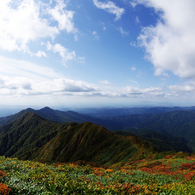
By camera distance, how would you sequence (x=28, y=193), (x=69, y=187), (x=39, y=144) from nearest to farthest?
(x=28, y=193) → (x=69, y=187) → (x=39, y=144)

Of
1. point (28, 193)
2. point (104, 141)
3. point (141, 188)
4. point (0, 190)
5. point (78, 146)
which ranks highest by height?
point (0, 190)

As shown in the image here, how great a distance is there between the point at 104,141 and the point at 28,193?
103255 millimetres

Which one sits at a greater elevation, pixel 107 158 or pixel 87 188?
pixel 87 188

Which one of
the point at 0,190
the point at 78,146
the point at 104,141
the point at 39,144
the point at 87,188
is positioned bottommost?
the point at 39,144

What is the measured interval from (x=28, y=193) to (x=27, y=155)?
182 metres

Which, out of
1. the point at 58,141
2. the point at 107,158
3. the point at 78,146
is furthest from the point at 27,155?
the point at 107,158

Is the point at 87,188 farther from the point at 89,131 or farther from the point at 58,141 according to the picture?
the point at 58,141

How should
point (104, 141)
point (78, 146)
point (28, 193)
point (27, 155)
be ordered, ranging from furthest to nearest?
point (27, 155) < point (78, 146) < point (104, 141) < point (28, 193)

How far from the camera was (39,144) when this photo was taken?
19750 cm

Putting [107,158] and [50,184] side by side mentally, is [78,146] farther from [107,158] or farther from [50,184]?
[50,184]

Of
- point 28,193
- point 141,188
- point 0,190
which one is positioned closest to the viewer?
point 0,190

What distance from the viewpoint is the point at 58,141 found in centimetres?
12875

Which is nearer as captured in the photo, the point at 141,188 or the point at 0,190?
the point at 0,190

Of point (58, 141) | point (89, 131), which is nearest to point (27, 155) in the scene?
point (58, 141)
